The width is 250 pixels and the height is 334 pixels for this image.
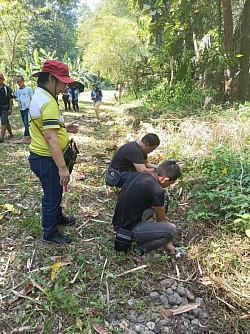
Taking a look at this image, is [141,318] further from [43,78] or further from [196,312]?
[43,78]

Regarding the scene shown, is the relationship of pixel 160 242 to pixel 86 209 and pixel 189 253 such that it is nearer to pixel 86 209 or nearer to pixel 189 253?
pixel 189 253

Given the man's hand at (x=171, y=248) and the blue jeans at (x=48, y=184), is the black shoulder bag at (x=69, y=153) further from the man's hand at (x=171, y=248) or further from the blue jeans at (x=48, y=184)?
the man's hand at (x=171, y=248)

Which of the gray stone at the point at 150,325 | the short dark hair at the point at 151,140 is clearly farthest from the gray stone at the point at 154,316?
the short dark hair at the point at 151,140

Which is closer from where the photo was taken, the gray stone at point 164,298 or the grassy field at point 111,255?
the grassy field at point 111,255

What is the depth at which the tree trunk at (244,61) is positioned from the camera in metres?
8.07

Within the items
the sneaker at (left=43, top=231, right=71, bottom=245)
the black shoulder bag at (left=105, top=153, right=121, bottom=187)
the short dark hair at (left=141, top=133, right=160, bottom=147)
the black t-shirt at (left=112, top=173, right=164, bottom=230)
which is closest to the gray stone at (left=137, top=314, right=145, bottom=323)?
the black t-shirt at (left=112, top=173, right=164, bottom=230)

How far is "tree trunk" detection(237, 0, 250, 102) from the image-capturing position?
8070 millimetres

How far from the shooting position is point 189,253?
3377 mm

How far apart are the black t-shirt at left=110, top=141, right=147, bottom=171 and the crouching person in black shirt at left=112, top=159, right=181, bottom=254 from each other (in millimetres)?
907

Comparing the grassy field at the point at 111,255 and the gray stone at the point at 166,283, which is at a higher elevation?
the grassy field at the point at 111,255

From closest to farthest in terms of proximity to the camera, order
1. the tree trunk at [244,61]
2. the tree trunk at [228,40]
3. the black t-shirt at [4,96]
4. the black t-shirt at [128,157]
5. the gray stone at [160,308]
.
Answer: the gray stone at [160,308]
the black t-shirt at [128,157]
the black t-shirt at [4,96]
the tree trunk at [228,40]
the tree trunk at [244,61]

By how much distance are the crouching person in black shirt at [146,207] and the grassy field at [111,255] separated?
0.76 feet

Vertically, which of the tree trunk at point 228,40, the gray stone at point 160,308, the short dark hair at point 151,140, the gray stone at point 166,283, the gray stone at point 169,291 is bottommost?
the gray stone at point 160,308

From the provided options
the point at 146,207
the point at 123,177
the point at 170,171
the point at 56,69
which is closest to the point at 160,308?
the point at 146,207
